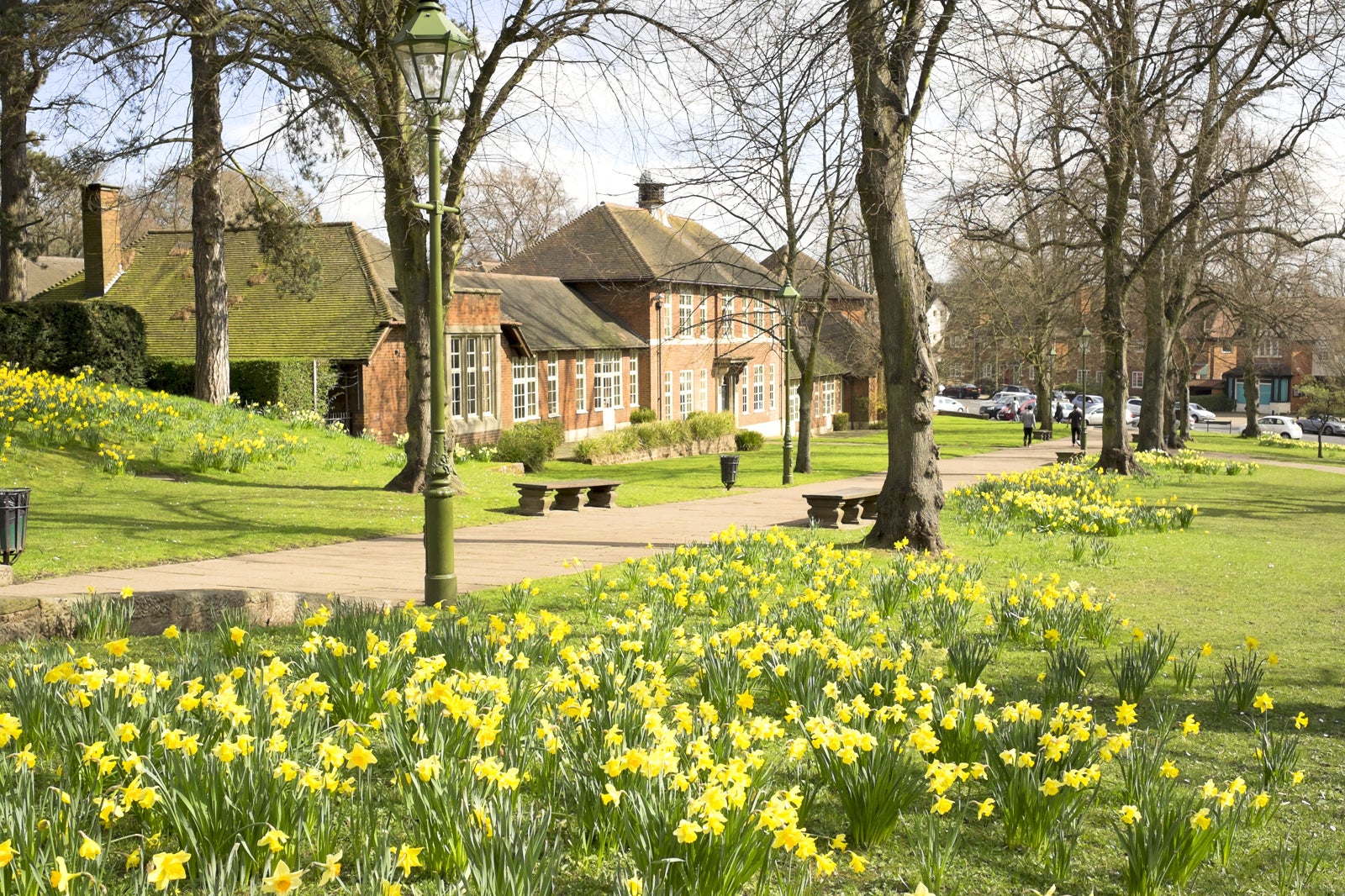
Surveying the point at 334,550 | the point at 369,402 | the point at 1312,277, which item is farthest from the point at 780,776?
the point at 1312,277

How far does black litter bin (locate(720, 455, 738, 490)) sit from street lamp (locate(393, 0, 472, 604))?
46.6 feet

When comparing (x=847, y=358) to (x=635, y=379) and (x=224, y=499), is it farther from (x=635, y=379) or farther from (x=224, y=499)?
(x=224, y=499)

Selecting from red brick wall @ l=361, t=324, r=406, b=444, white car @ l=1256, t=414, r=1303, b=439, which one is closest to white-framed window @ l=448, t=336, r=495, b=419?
red brick wall @ l=361, t=324, r=406, b=444

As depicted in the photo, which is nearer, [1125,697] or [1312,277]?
[1125,697]

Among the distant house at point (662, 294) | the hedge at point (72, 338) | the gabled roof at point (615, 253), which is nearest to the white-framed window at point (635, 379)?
the distant house at point (662, 294)

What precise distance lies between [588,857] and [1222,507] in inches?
753

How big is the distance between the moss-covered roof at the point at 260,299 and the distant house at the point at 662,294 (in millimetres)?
A: 11306

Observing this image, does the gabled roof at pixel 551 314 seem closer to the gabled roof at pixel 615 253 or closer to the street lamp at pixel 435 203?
the gabled roof at pixel 615 253

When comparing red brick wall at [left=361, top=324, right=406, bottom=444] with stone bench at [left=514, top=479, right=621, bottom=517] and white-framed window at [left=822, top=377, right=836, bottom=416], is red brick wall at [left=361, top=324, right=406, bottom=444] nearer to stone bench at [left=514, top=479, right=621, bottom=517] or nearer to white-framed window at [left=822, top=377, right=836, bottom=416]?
stone bench at [left=514, top=479, right=621, bottom=517]

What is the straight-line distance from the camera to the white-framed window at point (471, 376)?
110 feet

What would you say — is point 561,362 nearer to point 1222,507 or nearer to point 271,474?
point 271,474

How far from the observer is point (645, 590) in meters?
8.95

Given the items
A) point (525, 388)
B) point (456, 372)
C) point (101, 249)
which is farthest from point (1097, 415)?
point (101, 249)

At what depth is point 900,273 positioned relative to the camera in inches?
524
